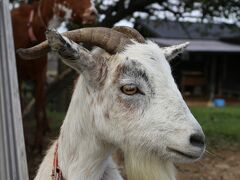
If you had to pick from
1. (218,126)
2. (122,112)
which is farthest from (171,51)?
(218,126)

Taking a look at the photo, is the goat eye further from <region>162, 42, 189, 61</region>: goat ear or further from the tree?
the tree

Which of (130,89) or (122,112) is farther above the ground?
(130,89)

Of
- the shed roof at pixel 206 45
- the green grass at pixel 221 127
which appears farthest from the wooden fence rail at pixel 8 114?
the shed roof at pixel 206 45

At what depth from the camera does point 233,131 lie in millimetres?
10172

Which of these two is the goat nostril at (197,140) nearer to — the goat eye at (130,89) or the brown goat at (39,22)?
the goat eye at (130,89)

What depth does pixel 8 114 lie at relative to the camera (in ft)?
10.1

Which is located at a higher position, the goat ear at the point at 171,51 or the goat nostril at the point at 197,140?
the goat ear at the point at 171,51

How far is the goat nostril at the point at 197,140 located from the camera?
9.30 feet

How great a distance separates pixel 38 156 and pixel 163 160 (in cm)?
434

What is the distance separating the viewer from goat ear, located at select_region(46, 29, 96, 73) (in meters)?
2.92

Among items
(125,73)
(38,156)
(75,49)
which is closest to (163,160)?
(125,73)

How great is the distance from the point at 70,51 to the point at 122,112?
466 mm

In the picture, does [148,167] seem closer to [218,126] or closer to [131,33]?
[131,33]

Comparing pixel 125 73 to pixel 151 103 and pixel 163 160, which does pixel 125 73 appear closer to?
pixel 151 103
